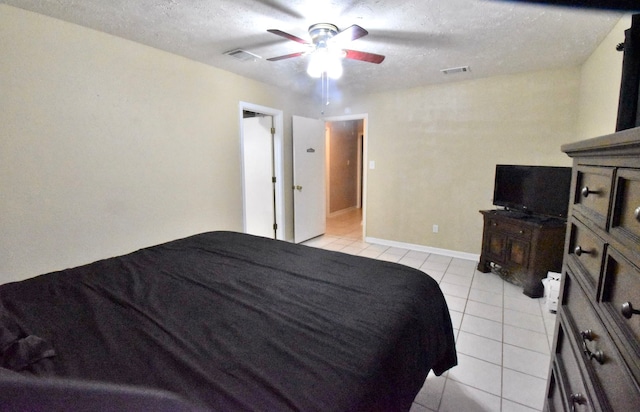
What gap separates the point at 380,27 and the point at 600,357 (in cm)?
232

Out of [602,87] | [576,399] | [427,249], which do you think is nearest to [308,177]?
[427,249]

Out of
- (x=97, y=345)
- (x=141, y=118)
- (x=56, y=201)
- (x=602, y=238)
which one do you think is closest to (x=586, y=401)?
(x=602, y=238)

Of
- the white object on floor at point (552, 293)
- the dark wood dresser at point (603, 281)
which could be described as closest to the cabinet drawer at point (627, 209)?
the dark wood dresser at point (603, 281)

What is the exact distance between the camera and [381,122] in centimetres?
437

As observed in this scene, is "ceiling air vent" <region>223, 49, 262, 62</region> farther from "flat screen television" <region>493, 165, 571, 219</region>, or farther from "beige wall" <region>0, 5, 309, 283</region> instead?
"flat screen television" <region>493, 165, 571, 219</region>

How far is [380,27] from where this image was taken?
224cm

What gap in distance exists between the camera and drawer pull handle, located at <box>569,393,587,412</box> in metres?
0.83

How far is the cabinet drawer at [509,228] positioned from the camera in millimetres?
2898

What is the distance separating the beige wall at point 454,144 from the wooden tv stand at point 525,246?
581 mm

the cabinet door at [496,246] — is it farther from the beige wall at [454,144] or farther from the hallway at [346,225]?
the hallway at [346,225]

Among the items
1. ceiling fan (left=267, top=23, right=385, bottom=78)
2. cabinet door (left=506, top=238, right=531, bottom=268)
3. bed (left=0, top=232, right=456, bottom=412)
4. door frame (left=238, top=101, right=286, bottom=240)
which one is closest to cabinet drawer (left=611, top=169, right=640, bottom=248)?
bed (left=0, top=232, right=456, bottom=412)

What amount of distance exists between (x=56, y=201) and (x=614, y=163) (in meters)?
3.07

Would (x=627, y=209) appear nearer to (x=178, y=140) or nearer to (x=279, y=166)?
(x=178, y=140)

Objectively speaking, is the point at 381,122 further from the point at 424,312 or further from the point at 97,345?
the point at 97,345
